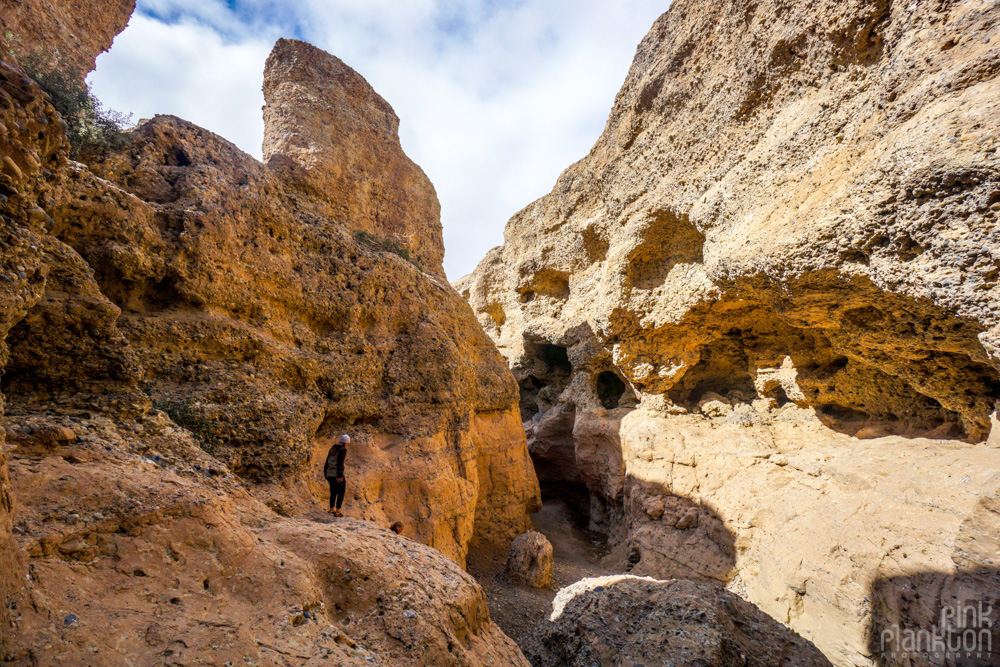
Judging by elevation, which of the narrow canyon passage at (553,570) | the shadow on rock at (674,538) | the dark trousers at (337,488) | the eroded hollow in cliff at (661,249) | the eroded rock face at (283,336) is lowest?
the narrow canyon passage at (553,570)

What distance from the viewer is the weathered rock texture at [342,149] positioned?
8.19m

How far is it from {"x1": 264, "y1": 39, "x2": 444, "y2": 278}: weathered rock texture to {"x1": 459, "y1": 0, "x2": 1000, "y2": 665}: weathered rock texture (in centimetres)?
535

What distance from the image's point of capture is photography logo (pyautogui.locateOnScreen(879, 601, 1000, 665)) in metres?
4.14

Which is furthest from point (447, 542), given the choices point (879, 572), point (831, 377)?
point (831, 377)

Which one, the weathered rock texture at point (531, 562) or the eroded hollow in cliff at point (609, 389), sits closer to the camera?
the weathered rock texture at point (531, 562)

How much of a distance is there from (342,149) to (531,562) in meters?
9.33

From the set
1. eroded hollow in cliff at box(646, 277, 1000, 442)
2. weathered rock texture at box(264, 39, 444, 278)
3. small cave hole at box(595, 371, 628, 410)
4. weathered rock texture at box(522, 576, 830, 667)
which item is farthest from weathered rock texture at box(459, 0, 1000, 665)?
weathered rock texture at box(264, 39, 444, 278)

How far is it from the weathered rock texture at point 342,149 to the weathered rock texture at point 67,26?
2.58m

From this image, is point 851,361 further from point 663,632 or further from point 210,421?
point 210,421

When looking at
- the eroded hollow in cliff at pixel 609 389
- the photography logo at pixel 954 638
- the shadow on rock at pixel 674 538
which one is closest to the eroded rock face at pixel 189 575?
the photography logo at pixel 954 638

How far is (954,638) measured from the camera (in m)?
4.41

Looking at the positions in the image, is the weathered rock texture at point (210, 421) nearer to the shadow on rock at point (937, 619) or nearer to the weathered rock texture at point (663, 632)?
the weathered rock texture at point (663, 632)

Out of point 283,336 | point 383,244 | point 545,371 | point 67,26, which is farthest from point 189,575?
point 545,371

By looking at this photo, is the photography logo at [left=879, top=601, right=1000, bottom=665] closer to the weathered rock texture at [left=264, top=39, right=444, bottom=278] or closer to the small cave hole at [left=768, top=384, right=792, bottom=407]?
the small cave hole at [left=768, top=384, right=792, bottom=407]
